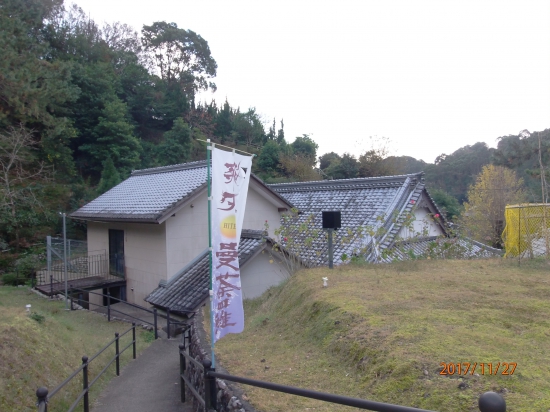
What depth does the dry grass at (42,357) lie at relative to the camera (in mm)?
5996

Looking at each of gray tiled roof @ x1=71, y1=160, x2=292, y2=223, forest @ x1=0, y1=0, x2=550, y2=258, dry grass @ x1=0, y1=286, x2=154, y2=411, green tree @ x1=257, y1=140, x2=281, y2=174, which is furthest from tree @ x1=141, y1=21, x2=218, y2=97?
dry grass @ x1=0, y1=286, x2=154, y2=411

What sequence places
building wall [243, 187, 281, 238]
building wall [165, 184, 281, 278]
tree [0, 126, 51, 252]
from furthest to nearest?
tree [0, 126, 51, 252] < building wall [243, 187, 281, 238] < building wall [165, 184, 281, 278]

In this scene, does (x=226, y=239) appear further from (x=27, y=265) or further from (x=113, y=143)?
(x=113, y=143)

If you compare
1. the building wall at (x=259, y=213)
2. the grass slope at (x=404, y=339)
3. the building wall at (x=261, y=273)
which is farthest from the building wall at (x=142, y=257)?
the grass slope at (x=404, y=339)

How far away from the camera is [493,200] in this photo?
82.6 feet

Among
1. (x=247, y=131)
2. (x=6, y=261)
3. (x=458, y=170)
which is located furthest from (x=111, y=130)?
(x=458, y=170)

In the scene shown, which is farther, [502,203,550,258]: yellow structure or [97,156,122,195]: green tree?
[97,156,122,195]: green tree

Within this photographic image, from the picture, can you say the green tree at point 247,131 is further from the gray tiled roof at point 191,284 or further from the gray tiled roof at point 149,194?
the gray tiled roof at point 191,284

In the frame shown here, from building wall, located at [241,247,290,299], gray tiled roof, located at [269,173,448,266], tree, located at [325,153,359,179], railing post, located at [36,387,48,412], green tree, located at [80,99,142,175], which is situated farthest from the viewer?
tree, located at [325,153,359,179]

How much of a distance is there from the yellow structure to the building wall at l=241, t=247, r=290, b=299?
5.51m

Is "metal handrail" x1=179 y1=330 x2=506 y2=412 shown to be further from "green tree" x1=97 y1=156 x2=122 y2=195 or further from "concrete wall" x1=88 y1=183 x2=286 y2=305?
"green tree" x1=97 y1=156 x2=122 y2=195

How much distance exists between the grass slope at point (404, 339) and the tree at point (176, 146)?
24845 mm

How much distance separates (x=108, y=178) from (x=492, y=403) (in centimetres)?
2549

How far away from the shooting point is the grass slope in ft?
10.7
